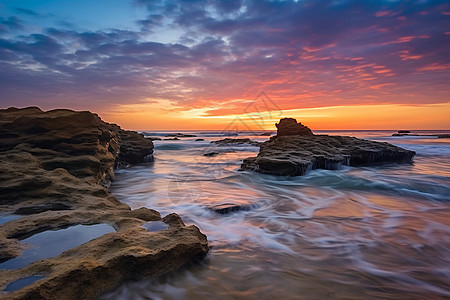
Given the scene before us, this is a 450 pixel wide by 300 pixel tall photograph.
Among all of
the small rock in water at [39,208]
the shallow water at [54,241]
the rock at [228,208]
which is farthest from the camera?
the rock at [228,208]

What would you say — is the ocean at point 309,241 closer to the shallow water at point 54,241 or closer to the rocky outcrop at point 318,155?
the shallow water at point 54,241

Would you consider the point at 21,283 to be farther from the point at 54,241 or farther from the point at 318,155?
the point at 318,155

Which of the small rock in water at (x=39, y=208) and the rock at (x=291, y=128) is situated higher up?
the rock at (x=291, y=128)

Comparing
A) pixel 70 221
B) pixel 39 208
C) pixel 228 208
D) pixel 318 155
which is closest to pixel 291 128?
pixel 318 155

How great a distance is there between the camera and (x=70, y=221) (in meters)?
3.43

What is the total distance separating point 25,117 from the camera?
299 inches

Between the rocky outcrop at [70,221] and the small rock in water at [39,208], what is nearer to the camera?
the rocky outcrop at [70,221]

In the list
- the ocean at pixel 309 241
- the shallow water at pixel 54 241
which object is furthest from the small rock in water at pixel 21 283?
the ocean at pixel 309 241

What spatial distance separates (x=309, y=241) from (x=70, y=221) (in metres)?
3.82

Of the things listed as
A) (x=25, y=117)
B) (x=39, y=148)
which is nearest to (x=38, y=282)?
(x=39, y=148)

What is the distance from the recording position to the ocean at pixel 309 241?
2918 mm

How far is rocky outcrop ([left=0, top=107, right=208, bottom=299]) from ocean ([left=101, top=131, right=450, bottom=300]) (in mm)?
268

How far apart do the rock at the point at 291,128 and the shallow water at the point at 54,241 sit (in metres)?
18.7

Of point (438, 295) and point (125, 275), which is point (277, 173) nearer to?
point (438, 295)
